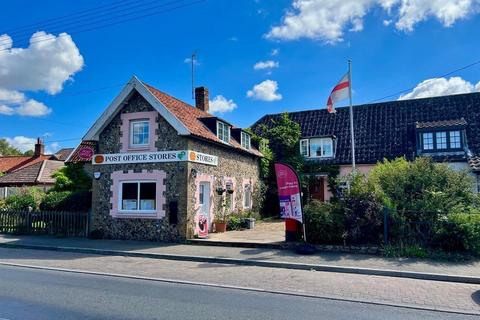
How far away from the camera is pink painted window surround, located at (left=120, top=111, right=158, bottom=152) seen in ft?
54.1

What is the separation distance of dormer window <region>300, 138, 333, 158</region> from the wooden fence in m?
15.9

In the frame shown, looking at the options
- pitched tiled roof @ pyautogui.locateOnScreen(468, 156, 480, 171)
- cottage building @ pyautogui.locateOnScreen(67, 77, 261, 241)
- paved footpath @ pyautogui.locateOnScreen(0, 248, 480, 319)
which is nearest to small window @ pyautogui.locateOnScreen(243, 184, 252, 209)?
cottage building @ pyautogui.locateOnScreen(67, 77, 261, 241)

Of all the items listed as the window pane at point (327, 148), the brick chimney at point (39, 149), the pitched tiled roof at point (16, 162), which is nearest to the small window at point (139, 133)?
the window pane at point (327, 148)

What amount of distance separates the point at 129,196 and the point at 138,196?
0.47m

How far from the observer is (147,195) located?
54.1 feet

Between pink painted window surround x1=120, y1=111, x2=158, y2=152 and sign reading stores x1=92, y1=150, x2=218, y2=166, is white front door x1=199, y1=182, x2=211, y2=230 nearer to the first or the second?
sign reading stores x1=92, y1=150, x2=218, y2=166

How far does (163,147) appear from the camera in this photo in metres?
16.2

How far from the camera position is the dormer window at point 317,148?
2690 cm

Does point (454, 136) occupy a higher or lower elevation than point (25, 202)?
higher

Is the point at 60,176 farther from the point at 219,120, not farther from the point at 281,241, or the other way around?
the point at 281,241

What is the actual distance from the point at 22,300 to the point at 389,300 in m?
7.07

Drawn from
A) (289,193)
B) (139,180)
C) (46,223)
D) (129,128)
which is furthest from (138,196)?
(289,193)

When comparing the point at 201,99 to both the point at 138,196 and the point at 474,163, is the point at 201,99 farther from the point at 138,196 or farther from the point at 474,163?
the point at 474,163

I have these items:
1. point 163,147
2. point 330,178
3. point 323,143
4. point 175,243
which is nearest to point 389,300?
point 175,243
